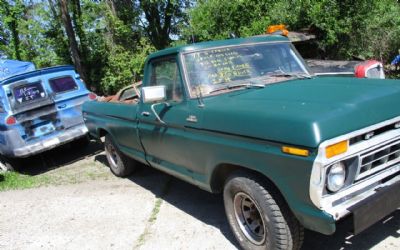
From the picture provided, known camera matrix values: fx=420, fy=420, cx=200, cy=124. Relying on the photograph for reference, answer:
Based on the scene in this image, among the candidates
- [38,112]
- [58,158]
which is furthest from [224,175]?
[58,158]

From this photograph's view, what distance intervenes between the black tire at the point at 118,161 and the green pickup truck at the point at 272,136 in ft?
4.65

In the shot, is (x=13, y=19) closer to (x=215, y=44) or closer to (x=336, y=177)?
(x=215, y=44)

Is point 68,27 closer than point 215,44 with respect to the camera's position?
No

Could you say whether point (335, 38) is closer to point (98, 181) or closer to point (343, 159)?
point (98, 181)

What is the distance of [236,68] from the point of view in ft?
14.5

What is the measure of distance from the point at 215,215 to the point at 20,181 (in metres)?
4.27

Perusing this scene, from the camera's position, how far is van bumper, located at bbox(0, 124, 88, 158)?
7625 mm

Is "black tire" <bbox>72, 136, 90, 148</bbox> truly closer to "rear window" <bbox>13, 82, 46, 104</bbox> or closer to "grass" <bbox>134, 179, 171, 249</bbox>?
"rear window" <bbox>13, 82, 46, 104</bbox>

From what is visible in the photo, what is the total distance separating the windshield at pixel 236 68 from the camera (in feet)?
14.1

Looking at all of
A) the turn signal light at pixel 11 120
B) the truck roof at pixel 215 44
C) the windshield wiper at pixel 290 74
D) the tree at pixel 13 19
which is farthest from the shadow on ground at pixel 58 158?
the tree at pixel 13 19

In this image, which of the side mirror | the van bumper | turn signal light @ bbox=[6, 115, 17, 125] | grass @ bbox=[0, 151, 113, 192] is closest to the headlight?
the side mirror

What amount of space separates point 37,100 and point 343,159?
21.6 ft

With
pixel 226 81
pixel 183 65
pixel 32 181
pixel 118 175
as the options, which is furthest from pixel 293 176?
pixel 32 181

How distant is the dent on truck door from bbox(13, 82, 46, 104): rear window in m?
3.80
